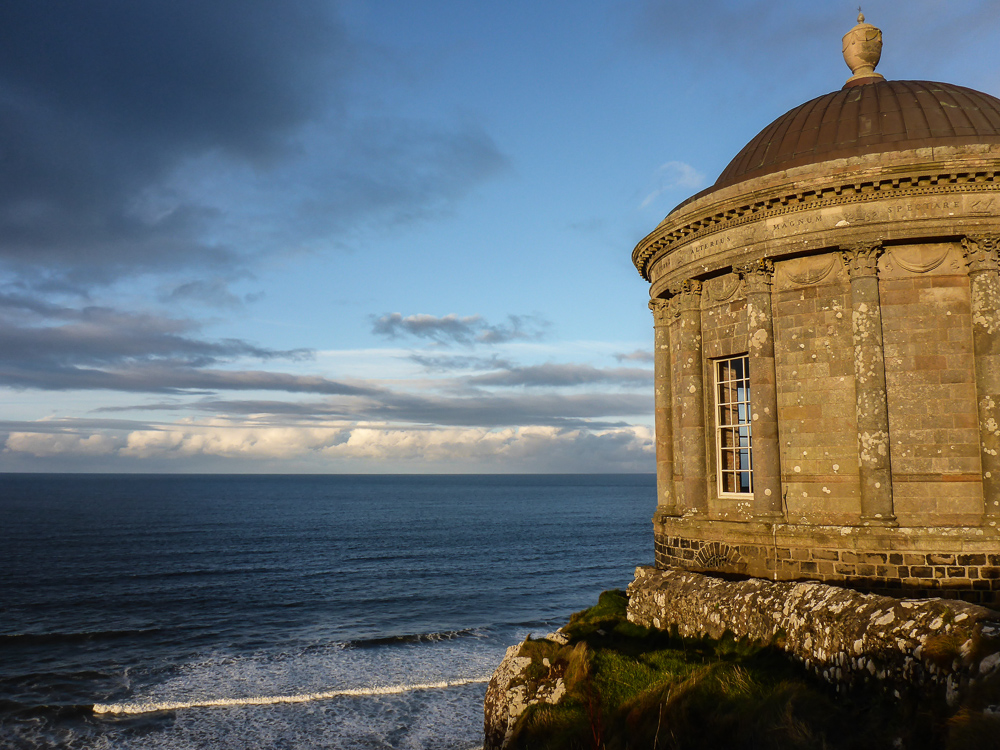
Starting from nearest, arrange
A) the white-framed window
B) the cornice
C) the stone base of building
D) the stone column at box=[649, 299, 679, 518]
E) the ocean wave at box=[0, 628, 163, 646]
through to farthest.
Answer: the stone base of building
the cornice
the white-framed window
the stone column at box=[649, 299, 679, 518]
the ocean wave at box=[0, 628, 163, 646]

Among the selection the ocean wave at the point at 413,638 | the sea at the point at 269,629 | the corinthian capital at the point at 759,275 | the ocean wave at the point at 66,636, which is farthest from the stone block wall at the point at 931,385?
the ocean wave at the point at 66,636

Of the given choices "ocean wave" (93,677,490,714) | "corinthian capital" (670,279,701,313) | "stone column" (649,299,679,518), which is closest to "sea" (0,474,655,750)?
"ocean wave" (93,677,490,714)

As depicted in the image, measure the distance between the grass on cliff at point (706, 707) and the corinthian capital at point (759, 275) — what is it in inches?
266

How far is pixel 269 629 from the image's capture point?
26.2 metres

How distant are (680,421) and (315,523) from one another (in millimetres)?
69400

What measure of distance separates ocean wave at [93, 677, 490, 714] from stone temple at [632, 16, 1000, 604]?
857 centimetres

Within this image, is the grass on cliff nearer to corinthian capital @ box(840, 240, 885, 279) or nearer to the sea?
the sea

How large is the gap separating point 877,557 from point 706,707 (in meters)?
6.65

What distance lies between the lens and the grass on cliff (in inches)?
208

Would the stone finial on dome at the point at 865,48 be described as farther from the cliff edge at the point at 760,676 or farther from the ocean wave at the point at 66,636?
the ocean wave at the point at 66,636

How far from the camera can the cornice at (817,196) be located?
39.0 ft

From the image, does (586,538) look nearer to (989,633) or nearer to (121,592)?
(121,592)

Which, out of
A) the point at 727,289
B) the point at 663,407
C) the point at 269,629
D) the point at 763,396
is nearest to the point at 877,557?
the point at 763,396

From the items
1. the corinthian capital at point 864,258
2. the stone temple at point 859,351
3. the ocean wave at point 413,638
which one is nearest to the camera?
the stone temple at point 859,351
